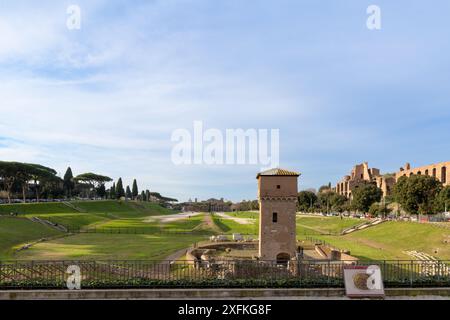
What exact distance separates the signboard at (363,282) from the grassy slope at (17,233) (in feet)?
112

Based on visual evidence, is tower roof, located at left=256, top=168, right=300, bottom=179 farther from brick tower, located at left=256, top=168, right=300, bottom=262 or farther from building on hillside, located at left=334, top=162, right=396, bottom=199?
building on hillside, located at left=334, top=162, right=396, bottom=199

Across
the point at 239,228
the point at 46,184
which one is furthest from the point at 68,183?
the point at 239,228

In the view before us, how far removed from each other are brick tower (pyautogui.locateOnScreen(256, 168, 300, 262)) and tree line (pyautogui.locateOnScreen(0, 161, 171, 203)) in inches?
3429

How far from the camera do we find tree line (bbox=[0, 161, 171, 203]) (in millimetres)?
100500

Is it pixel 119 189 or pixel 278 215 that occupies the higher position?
pixel 119 189

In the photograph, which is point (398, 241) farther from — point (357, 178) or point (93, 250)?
point (357, 178)

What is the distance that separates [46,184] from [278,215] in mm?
110672

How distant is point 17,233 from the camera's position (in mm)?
52906

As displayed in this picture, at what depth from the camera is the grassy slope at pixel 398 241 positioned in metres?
44.9

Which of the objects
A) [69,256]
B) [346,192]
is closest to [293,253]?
[69,256]

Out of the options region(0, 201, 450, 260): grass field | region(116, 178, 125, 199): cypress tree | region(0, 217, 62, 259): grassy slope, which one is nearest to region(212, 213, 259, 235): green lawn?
region(0, 201, 450, 260): grass field

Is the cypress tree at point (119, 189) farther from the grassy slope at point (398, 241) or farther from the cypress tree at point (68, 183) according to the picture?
the grassy slope at point (398, 241)
